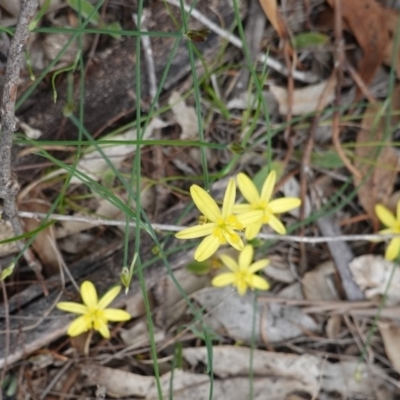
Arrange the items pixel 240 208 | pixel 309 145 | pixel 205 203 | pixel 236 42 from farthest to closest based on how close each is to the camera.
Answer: pixel 309 145, pixel 236 42, pixel 240 208, pixel 205 203

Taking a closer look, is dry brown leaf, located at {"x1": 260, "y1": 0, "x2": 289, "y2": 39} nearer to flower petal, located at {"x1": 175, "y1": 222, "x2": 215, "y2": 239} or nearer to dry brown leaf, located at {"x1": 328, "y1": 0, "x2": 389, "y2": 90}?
dry brown leaf, located at {"x1": 328, "y1": 0, "x2": 389, "y2": 90}

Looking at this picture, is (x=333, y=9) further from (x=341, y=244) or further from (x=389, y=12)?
(x=341, y=244)

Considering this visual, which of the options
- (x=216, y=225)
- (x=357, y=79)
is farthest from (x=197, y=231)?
(x=357, y=79)

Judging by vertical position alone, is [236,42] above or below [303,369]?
above

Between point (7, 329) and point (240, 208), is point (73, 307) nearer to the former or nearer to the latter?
point (7, 329)

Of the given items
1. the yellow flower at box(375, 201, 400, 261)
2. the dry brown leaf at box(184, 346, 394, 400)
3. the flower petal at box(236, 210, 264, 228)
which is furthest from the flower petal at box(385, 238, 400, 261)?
the flower petal at box(236, 210, 264, 228)

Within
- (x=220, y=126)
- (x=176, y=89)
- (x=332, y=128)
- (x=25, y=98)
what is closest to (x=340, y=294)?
(x=332, y=128)
